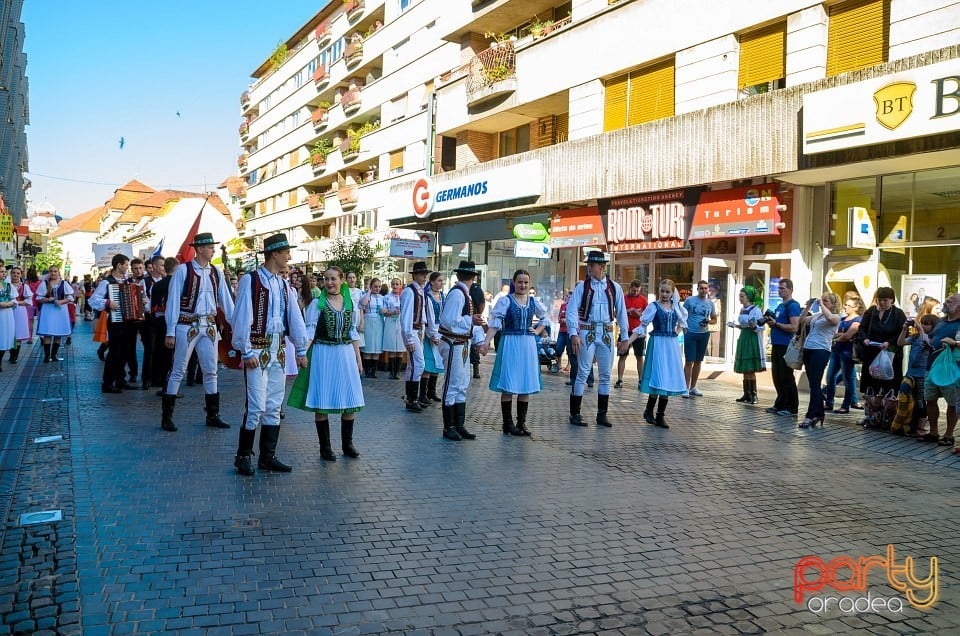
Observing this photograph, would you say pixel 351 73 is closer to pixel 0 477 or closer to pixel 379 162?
pixel 379 162

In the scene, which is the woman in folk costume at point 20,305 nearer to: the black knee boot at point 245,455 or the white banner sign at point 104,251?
the black knee boot at point 245,455

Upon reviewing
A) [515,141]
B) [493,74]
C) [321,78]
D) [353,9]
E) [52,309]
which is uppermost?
[353,9]

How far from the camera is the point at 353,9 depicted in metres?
41.3

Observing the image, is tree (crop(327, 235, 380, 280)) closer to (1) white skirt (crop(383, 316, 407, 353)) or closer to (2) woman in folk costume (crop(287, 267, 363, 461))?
(1) white skirt (crop(383, 316, 407, 353))

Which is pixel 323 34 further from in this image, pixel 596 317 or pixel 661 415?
pixel 661 415

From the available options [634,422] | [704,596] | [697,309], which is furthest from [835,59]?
[704,596]

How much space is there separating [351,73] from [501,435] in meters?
35.5

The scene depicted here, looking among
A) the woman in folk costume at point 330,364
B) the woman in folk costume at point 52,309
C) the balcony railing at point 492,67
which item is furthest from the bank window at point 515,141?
the woman in folk costume at point 330,364

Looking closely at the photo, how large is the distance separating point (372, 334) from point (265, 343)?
30.2ft

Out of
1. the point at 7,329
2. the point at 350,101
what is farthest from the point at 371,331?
the point at 350,101

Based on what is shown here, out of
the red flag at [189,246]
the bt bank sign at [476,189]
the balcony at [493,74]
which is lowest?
the red flag at [189,246]

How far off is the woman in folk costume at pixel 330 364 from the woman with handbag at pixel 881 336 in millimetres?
7479

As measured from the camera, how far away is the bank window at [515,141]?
25.4 metres

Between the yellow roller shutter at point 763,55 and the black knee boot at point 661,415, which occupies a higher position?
the yellow roller shutter at point 763,55
